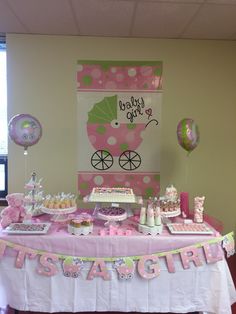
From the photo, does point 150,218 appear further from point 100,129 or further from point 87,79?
point 87,79

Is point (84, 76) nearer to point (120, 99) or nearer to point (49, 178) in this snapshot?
point (120, 99)

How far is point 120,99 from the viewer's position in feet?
10.4

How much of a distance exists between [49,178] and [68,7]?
1.67 metres

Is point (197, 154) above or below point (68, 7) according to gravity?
below

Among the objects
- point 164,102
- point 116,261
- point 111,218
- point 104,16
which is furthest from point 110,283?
point 104,16

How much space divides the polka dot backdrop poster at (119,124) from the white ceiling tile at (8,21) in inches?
26.1

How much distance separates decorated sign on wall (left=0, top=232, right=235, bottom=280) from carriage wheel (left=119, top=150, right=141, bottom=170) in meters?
1.36

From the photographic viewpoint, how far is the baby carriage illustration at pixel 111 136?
317cm

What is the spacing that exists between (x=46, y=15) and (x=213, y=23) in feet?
4.78

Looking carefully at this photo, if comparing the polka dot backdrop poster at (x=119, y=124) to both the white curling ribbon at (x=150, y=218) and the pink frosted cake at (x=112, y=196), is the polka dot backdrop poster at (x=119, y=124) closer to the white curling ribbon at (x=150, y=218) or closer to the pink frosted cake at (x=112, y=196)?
the pink frosted cake at (x=112, y=196)

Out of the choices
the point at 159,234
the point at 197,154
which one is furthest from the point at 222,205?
the point at 159,234

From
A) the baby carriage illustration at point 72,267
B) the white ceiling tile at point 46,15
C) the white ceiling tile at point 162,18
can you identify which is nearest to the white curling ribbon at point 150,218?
the baby carriage illustration at point 72,267

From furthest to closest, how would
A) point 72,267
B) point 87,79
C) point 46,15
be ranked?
point 87,79 → point 46,15 → point 72,267

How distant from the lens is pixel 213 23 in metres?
2.70
